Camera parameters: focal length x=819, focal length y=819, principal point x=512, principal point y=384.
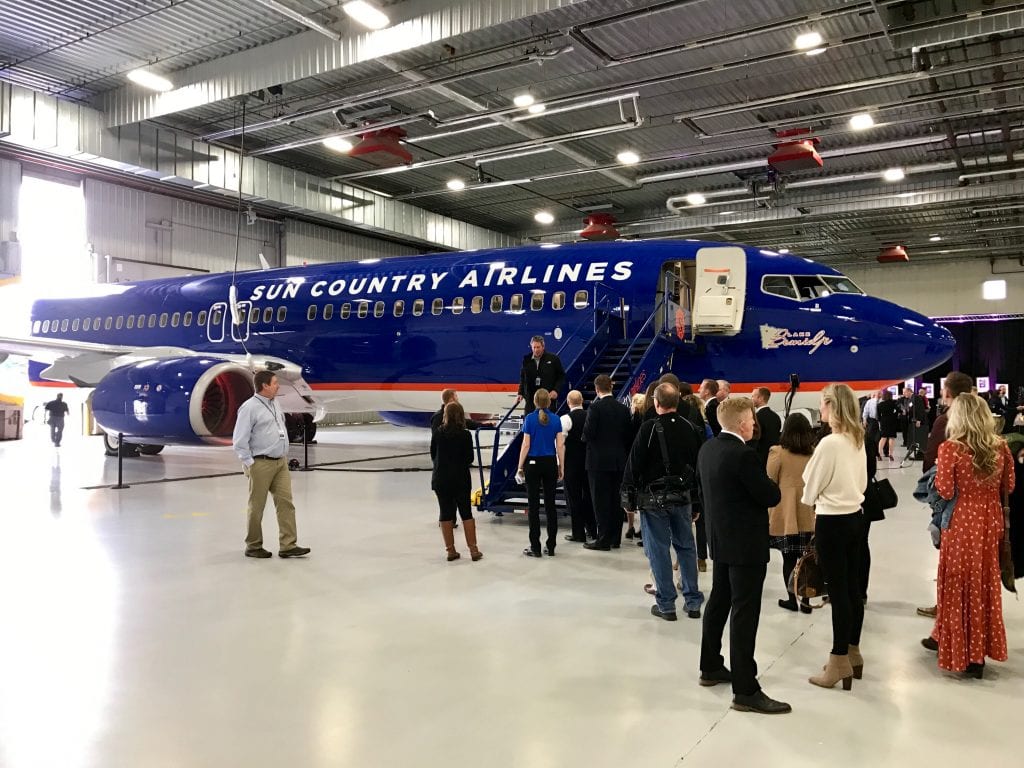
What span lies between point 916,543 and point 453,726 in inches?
228

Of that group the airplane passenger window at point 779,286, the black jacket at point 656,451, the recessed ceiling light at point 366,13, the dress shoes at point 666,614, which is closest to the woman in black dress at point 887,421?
the airplane passenger window at point 779,286

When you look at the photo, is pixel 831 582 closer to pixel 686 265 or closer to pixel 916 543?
pixel 916 543

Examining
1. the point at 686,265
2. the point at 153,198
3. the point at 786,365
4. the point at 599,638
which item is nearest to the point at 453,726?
the point at 599,638

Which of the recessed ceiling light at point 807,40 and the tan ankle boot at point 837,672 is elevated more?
the recessed ceiling light at point 807,40

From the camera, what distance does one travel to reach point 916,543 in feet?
25.1

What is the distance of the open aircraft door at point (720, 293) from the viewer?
1034 centimetres

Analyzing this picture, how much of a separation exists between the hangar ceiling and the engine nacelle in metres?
5.34

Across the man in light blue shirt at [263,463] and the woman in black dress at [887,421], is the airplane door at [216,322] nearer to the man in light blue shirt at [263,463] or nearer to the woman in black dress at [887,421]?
the man in light blue shirt at [263,463]

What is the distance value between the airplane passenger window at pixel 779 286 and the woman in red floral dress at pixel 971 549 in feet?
21.9

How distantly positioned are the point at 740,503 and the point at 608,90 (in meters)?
12.0

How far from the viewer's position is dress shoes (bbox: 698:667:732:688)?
3.98m

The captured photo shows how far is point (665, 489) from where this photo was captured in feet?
16.0

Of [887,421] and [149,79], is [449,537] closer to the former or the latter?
[887,421]

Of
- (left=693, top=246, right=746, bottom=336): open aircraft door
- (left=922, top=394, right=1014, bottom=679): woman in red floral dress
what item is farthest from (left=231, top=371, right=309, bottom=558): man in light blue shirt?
(left=693, top=246, right=746, bottom=336): open aircraft door
